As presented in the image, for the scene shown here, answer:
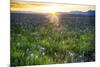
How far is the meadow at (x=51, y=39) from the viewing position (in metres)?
2.18

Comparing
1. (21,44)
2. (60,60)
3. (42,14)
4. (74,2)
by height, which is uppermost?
(74,2)

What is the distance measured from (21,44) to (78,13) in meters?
0.81

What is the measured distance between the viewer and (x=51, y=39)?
2281 millimetres

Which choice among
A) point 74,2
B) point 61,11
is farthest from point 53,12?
point 74,2

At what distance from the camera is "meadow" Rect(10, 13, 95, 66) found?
7.15ft

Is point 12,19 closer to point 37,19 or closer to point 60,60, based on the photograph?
point 37,19

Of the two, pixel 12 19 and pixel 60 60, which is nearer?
pixel 12 19

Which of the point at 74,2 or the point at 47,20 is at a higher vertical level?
the point at 74,2

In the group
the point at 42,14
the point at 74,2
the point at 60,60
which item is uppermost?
the point at 74,2
